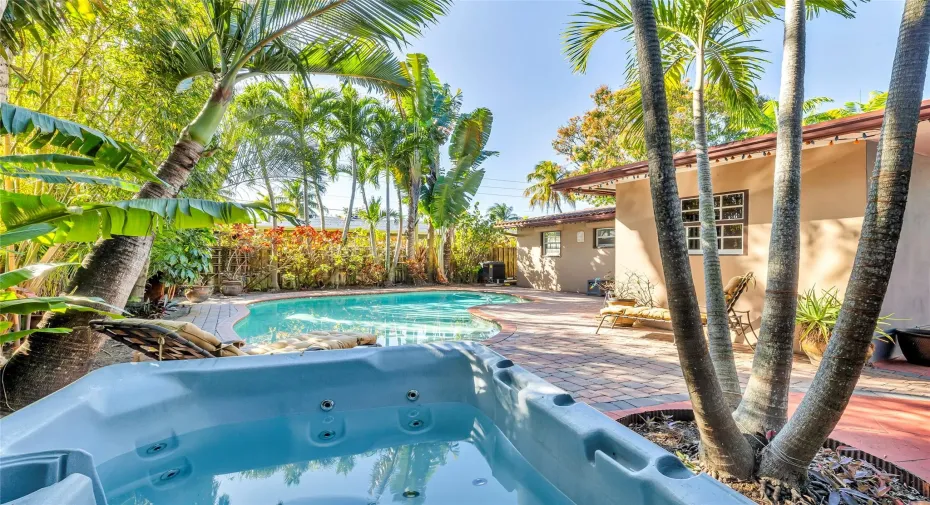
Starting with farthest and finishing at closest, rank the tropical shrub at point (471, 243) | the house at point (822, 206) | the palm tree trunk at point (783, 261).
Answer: the tropical shrub at point (471, 243) < the house at point (822, 206) < the palm tree trunk at point (783, 261)

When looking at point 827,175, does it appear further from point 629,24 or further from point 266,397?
point 266,397

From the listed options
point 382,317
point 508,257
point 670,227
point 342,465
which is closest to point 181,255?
point 382,317

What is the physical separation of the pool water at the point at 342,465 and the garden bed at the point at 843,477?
98 centimetres

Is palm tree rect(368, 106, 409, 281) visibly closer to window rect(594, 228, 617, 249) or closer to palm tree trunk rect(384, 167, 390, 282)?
palm tree trunk rect(384, 167, 390, 282)

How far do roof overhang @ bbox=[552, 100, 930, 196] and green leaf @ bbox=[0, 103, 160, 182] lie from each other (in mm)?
4034

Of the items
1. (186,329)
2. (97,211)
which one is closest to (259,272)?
(186,329)

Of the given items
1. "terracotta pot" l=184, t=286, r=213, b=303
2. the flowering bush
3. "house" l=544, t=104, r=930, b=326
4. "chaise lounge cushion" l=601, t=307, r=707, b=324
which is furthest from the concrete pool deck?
the flowering bush

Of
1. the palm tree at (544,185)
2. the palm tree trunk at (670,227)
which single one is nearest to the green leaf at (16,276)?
the palm tree trunk at (670,227)

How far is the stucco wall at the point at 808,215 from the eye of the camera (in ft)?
19.5

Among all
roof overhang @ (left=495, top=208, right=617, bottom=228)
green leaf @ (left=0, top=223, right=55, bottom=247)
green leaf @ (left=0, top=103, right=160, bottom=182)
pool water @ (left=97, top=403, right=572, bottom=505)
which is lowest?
pool water @ (left=97, top=403, right=572, bottom=505)

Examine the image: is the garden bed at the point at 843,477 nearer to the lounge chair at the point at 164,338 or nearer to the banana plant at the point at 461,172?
→ the lounge chair at the point at 164,338

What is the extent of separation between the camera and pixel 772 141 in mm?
6141

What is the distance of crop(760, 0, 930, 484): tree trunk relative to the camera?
187 cm

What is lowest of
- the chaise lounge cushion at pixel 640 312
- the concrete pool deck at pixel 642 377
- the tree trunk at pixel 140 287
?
the concrete pool deck at pixel 642 377
